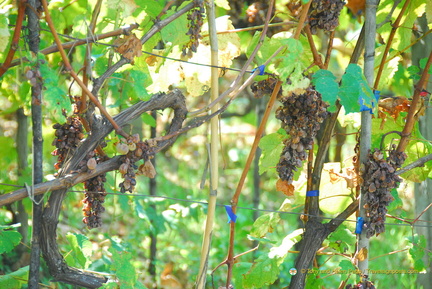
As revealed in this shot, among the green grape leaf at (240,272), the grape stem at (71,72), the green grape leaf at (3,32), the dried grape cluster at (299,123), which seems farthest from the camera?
the green grape leaf at (240,272)

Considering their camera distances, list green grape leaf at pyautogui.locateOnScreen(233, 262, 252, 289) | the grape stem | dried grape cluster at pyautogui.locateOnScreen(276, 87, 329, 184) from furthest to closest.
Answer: green grape leaf at pyautogui.locateOnScreen(233, 262, 252, 289) < dried grape cluster at pyautogui.locateOnScreen(276, 87, 329, 184) < the grape stem

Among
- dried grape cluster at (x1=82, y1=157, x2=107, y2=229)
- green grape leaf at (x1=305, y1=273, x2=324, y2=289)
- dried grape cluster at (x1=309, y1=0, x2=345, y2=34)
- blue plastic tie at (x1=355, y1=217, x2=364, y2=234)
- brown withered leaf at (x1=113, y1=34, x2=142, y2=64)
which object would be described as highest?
dried grape cluster at (x1=309, y1=0, x2=345, y2=34)

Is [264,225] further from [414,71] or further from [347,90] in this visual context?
[414,71]

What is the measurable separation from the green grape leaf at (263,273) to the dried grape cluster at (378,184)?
0.30m

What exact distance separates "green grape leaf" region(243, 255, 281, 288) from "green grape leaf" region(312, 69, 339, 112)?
573 mm

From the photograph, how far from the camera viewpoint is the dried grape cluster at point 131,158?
1.10 meters

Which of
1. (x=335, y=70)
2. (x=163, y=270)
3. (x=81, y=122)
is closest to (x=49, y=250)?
(x=81, y=122)

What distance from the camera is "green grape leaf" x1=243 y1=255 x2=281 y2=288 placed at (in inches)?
58.6

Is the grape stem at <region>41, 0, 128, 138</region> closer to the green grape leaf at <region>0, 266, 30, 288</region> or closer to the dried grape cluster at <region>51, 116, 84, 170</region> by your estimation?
the dried grape cluster at <region>51, 116, 84, 170</region>

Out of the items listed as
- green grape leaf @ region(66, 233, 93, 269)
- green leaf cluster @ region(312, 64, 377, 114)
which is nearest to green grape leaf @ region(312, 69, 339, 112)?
green leaf cluster @ region(312, 64, 377, 114)

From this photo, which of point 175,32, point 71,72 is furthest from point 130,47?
point 175,32

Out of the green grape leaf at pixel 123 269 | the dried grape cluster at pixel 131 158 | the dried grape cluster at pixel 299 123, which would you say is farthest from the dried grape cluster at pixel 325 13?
the green grape leaf at pixel 123 269

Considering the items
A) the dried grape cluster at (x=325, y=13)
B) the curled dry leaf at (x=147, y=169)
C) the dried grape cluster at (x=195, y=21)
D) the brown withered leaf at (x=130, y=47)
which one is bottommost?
the curled dry leaf at (x=147, y=169)

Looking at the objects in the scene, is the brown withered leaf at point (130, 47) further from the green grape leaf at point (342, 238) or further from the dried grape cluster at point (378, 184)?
the green grape leaf at point (342, 238)
